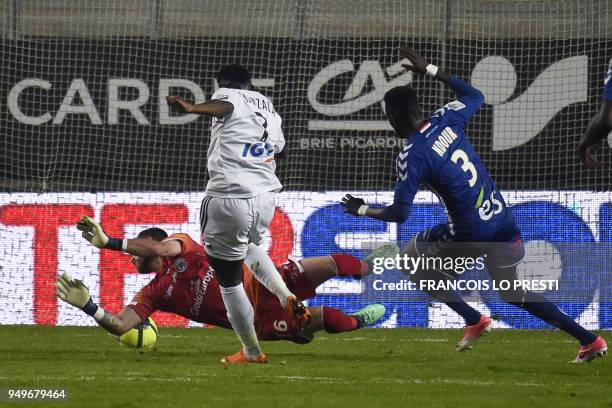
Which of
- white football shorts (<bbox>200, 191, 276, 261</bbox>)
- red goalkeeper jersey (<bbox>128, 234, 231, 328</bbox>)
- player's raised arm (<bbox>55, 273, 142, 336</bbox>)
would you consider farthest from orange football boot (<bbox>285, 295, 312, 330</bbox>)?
player's raised arm (<bbox>55, 273, 142, 336</bbox>)

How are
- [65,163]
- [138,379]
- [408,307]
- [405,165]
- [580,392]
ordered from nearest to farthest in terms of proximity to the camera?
[580,392], [138,379], [405,165], [408,307], [65,163]

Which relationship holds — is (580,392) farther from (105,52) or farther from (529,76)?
(105,52)

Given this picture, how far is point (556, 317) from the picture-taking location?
8797 millimetres

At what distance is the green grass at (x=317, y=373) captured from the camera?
261 inches

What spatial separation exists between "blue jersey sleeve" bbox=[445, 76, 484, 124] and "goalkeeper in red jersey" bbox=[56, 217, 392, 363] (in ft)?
5.30

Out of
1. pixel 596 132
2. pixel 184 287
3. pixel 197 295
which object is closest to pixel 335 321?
pixel 197 295

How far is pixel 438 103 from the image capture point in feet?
47.0

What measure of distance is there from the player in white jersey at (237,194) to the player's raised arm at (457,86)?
4.00 ft

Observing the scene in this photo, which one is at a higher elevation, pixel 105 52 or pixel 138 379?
pixel 105 52

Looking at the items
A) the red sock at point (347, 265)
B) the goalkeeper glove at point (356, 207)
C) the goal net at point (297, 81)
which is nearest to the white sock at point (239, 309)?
the goalkeeper glove at point (356, 207)

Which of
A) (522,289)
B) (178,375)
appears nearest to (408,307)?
(522,289)

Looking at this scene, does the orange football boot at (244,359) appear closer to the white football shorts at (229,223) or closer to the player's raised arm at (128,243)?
the white football shorts at (229,223)

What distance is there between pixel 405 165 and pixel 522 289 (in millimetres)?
1267

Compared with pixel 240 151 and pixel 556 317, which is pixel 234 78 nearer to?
pixel 240 151
